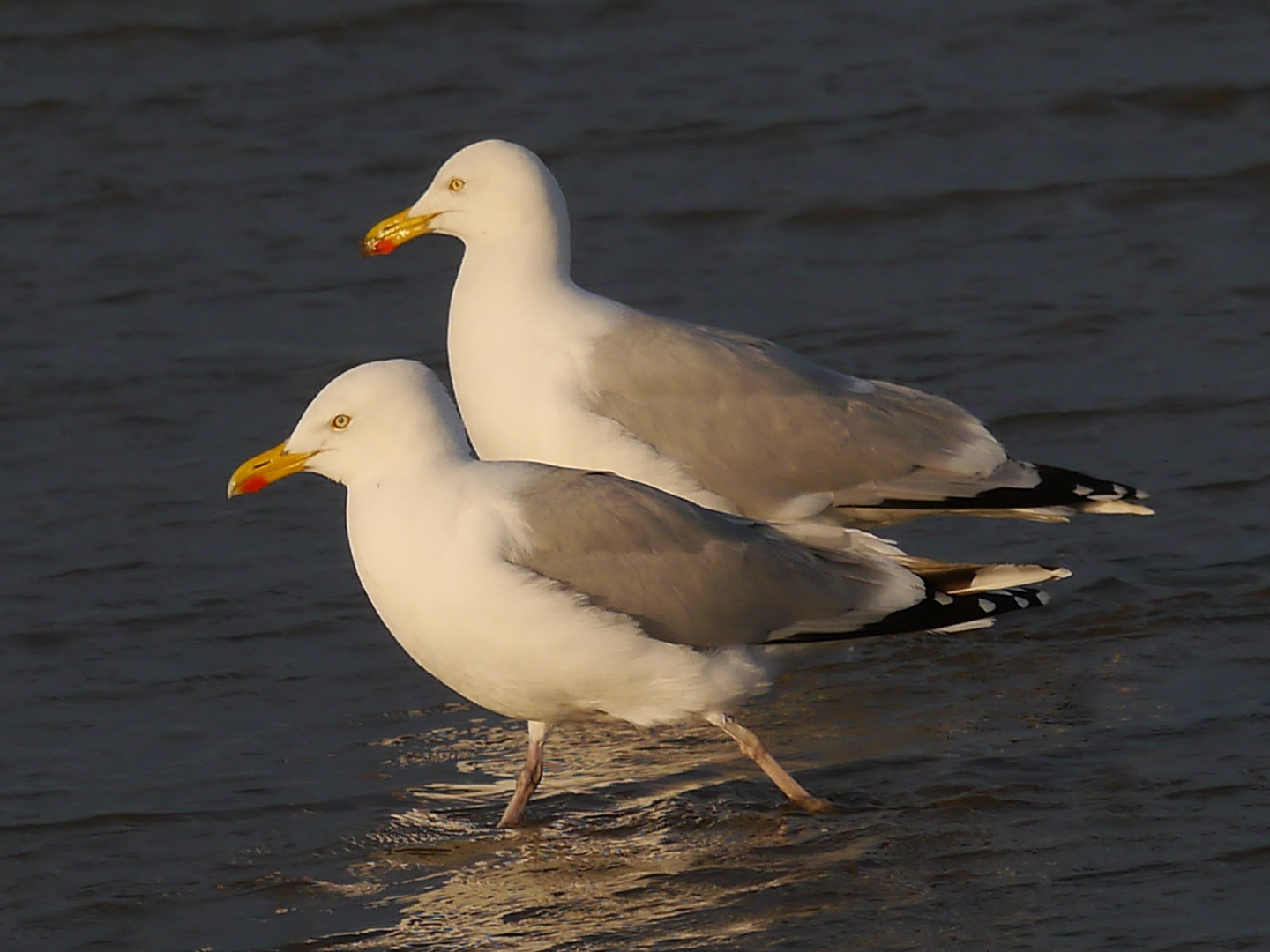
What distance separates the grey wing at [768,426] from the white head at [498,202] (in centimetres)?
52

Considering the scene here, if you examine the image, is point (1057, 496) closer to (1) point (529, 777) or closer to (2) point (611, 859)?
(1) point (529, 777)

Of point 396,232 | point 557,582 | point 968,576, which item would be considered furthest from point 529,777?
point 396,232

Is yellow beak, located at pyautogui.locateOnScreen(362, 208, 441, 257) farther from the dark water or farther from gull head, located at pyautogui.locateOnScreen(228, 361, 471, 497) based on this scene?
gull head, located at pyautogui.locateOnScreen(228, 361, 471, 497)

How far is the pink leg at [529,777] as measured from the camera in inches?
259

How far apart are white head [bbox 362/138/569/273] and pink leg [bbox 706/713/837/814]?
7.49 feet

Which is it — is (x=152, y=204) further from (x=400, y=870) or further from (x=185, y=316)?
(x=400, y=870)

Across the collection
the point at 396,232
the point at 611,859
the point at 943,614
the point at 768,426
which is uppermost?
the point at 396,232

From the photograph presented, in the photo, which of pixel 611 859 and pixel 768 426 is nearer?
pixel 611 859

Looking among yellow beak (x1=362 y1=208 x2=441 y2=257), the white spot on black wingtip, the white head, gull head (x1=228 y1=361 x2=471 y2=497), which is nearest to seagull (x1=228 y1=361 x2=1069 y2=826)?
gull head (x1=228 y1=361 x2=471 y2=497)

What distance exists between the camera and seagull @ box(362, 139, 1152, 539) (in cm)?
773

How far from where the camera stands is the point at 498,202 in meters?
8.26

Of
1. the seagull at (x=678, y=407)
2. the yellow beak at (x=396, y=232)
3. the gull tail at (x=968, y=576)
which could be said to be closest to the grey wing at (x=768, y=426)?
the seagull at (x=678, y=407)

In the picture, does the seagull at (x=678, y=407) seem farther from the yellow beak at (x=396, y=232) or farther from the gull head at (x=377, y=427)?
the gull head at (x=377, y=427)

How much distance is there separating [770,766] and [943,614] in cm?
79
